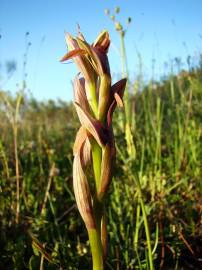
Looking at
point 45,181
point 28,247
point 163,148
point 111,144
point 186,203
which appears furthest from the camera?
point 163,148

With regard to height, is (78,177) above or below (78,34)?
below

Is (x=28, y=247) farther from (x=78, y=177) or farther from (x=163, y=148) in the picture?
(x=163, y=148)

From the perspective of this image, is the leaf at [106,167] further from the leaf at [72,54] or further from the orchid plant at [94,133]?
the leaf at [72,54]

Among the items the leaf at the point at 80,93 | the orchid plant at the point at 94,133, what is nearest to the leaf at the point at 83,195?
the orchid plant at the point at 94,133

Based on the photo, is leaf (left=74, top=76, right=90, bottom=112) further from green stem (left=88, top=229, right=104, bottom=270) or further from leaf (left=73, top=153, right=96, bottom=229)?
green stem (left=88, top=229, right=104, bottom=270)

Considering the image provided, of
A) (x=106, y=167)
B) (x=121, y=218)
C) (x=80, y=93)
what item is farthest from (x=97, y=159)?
(x=121, y=218)

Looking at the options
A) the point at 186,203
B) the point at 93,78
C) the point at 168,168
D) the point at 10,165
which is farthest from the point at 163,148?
the point at 93,78

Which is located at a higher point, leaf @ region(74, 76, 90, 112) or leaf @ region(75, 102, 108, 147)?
Answer: leaf @ region(74, 76, 90, 112)

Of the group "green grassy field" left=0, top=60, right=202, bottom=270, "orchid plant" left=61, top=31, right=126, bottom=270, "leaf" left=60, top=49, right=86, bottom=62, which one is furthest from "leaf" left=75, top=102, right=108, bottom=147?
"green grassy field" left=0, top=60, right=202, bottom=270
